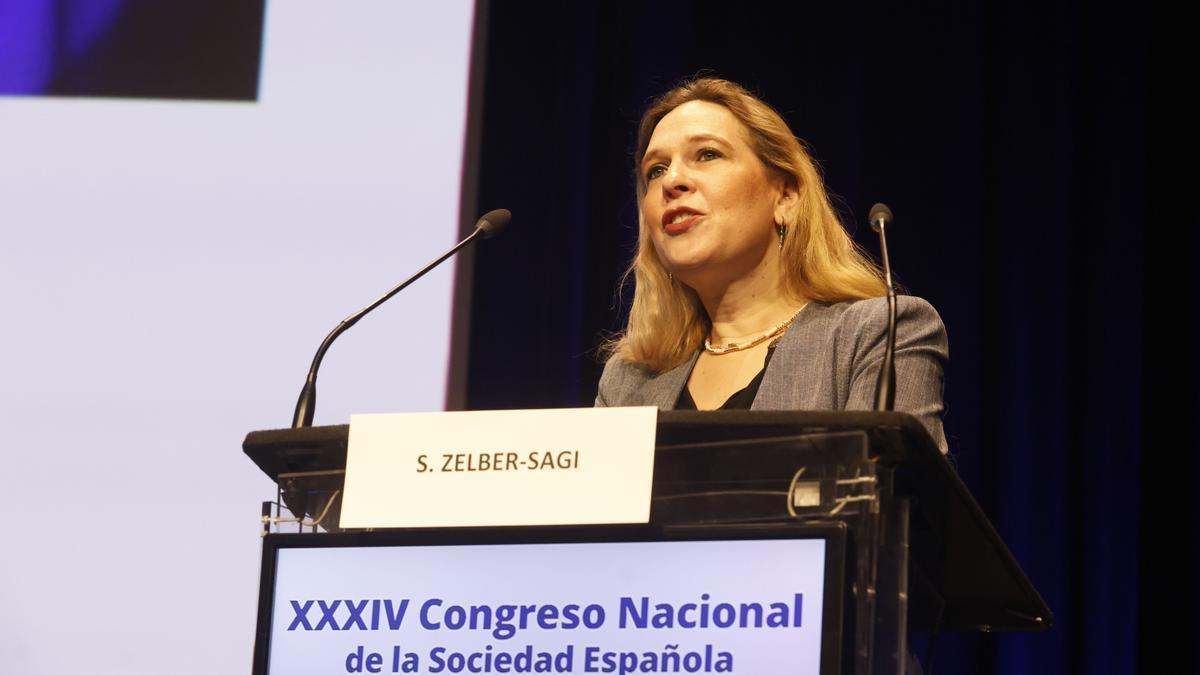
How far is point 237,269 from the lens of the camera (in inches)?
115

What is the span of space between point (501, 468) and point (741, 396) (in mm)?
778

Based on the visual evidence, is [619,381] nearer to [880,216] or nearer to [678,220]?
[678,220]

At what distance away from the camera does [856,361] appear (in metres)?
1.83

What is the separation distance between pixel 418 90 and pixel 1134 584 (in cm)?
178

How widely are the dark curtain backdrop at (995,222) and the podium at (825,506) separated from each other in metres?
1.73

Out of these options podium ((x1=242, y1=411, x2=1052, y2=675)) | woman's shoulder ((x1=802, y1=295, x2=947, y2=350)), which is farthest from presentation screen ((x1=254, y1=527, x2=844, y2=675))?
woman's shoulder ((x1=802, y1=295, x2=947, y2=350))

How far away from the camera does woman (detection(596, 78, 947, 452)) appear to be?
208 centimetres

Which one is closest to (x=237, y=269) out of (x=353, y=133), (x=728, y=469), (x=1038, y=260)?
(x=353, y=133)

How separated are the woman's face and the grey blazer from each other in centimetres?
23

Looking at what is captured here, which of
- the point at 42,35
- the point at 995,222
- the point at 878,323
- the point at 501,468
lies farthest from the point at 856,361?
the point at 42,35

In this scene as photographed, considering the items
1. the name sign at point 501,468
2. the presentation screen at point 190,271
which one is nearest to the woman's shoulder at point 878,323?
the name sign at point 501,468

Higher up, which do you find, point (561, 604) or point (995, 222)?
point (995, 222)

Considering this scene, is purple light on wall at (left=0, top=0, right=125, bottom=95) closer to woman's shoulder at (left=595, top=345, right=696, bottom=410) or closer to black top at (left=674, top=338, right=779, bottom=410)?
woman's shoulder at (left=595, top=345, right=696, bottom=410)

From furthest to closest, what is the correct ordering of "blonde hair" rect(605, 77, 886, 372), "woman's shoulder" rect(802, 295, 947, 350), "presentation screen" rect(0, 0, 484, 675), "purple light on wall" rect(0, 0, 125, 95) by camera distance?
"purple light on wall" rect(0, 0, 125, 95), "presentation screen" rect(0, 0, 484, 675), "blonde hair" rect(605, 77, 886, 372), "woman's shoulder" rect(802, 295, 947, 350)
